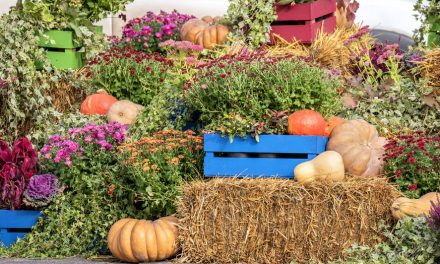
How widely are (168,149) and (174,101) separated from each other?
909 mm

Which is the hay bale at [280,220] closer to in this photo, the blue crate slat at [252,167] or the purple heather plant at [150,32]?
the blue crate slat at [252,167]

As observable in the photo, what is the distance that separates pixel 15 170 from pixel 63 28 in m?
2.12

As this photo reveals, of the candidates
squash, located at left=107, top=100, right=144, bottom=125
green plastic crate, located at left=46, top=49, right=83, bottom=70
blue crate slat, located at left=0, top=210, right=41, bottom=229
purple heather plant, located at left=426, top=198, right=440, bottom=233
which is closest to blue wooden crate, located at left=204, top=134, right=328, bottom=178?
purple heather plant, located at left=426, top=198, right=440, bottom=233

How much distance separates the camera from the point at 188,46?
33.1 feet

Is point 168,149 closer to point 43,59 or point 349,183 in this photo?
point 349,183

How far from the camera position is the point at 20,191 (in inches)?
337

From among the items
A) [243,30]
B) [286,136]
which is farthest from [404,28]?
[286,136]

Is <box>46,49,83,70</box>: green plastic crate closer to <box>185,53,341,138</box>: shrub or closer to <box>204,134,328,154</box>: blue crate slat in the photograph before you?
<box>185,53,341,138</box>: shrub

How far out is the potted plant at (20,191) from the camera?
332 inches

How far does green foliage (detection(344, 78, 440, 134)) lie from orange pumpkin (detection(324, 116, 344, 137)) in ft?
1.58

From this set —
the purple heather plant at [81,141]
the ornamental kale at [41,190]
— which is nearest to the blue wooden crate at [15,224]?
the ornamental kale at [41,190]

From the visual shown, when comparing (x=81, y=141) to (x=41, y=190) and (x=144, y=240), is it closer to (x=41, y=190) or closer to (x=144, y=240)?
(x=41, y=190)

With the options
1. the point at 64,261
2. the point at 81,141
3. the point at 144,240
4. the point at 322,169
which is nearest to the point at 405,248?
the point at 322,169

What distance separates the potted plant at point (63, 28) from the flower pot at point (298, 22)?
1664 mm
